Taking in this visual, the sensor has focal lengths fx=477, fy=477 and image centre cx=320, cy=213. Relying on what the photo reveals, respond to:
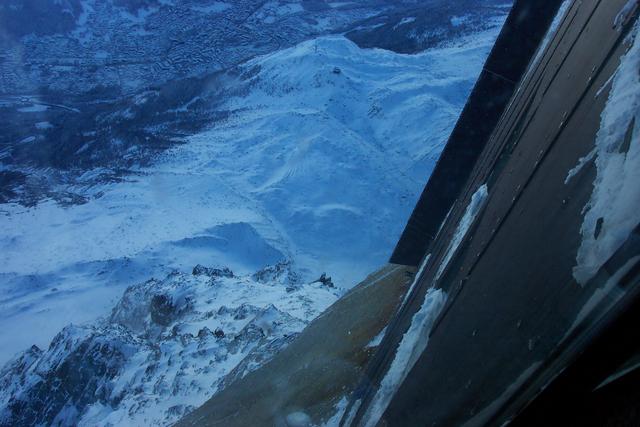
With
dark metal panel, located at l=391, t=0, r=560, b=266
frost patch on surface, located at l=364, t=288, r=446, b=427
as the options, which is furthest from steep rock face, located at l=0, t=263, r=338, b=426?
frost patch on surface, located at l=364, t=288, r=446, b=427

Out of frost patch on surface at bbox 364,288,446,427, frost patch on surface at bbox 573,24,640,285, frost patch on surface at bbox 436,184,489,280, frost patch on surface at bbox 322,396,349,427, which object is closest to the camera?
frost patch on surface at bbox 573,24,640,285

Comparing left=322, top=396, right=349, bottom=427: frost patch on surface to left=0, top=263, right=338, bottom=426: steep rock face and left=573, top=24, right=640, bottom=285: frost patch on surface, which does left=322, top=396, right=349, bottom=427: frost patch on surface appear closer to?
left=573, top=24, right=640, bottom=285: frost patch on surface

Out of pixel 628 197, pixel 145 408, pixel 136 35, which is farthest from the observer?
pixel 136 35

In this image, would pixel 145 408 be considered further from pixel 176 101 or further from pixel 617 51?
pixel 176 101

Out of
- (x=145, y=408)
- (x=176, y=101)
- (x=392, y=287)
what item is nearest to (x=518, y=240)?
(x=392, y=287)

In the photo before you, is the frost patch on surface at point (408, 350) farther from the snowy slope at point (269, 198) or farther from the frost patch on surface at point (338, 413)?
the snowy slope at point (269, 198)

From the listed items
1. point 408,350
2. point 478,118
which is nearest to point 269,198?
point 478,118
